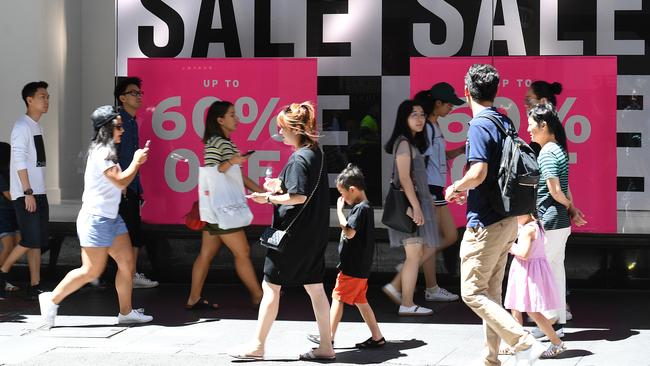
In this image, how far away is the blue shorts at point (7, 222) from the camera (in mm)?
9844

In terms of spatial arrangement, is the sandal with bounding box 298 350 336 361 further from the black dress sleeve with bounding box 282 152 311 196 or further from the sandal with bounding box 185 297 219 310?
the sandal with bounding box 185 297 219 310

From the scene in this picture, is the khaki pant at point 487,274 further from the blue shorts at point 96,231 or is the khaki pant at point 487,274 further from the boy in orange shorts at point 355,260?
the blue shorts at point 96,231

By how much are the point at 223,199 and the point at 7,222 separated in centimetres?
248

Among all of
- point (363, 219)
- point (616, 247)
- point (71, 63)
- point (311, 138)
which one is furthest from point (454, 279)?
point (71, 63)

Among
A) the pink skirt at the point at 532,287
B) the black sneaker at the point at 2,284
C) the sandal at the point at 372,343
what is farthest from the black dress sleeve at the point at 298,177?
the black sneaker at the point at 2,284

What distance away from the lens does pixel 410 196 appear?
27.7 feet

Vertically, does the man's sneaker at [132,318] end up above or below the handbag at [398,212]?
below

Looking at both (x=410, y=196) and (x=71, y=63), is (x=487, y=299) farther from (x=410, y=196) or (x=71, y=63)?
(x=71, y=63)

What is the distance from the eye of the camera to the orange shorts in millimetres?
7344

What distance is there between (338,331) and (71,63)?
4.32 meters

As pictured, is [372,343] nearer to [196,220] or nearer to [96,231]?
[196,220]

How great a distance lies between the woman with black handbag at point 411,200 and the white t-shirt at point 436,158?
292mm

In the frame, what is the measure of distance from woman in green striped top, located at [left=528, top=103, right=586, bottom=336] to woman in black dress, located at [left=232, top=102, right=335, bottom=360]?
163 cm

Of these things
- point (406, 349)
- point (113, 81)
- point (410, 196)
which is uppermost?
point (113, 81)
